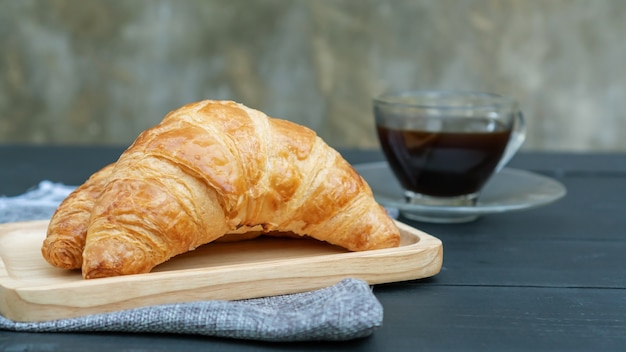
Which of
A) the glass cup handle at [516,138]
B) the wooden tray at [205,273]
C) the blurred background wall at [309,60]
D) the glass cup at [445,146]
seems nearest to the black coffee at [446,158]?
the glass cup at [445,146]

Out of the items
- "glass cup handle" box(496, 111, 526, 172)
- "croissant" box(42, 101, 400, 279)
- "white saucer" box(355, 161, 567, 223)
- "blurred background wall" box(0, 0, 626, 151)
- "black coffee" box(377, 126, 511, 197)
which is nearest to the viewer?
"croissant" box(42, 101, 400, 279)

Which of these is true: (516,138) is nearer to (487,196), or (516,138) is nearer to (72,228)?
(487,196)

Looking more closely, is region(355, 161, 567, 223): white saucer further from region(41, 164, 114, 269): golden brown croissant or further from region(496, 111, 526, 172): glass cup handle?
region(41, 164, 114, 269): golden brown croissant

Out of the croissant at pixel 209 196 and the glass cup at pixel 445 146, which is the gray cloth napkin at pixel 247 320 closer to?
the croissant at pixel 209 196

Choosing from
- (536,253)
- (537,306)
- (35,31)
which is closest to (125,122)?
(35,31)

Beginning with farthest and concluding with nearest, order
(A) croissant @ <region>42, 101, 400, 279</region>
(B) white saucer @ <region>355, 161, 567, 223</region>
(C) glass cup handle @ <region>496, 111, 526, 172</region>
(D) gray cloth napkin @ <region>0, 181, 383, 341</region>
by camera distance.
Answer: (C) glass cup handle @ <region>496, 111, 526, 172</region> → (B) white saucer @ <region>355, 161, 567, 223</region> → (A) croissant @ <region>42, 101, 400, 279</region> → (D) gray cloth napkin @ <region>0, 181, 383, 341</region>

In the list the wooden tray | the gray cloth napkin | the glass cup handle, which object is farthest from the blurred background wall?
the gray cloth napkin

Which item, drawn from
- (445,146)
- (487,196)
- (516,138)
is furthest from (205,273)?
(516,138)
